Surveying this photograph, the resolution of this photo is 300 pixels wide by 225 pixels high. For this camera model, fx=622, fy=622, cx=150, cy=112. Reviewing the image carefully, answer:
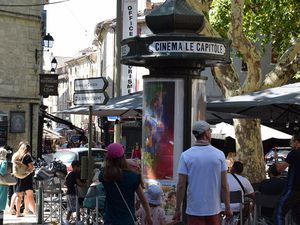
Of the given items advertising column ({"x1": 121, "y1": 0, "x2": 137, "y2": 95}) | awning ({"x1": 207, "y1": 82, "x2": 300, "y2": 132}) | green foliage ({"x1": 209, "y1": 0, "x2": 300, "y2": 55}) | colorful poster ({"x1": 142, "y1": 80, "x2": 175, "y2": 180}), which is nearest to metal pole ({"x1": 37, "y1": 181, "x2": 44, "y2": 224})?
awning ({"x1": 207, "y1": 82, "x2": 300, "y2": 132})

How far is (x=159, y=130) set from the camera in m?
8.09

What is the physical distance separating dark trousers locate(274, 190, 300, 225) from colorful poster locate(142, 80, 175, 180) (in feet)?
5.18

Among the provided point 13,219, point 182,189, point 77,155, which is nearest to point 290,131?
point 77,155

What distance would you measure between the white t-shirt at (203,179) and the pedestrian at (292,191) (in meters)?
2.14

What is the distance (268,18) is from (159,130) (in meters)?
13.1

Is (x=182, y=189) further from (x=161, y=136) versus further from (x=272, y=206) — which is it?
(x=272, y=206)

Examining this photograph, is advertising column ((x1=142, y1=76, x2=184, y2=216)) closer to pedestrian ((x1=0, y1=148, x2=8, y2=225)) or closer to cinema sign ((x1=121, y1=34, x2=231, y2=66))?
cinema sign ((x1=121, y1=34, x2=231, y2=66))

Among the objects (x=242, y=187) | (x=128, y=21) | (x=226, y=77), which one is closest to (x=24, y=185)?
(x=128, y=21)

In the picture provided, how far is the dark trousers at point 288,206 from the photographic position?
8266 millimetres

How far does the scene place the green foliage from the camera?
63.6 feet

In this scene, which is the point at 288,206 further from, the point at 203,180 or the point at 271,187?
the point at 203,180

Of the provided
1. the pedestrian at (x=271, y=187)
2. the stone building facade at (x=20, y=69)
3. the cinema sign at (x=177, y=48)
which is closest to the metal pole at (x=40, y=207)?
the pedestrian at (x=271, y=187)

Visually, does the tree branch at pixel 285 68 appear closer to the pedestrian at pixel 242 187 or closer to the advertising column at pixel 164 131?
the pedestrian at pixel 242 187

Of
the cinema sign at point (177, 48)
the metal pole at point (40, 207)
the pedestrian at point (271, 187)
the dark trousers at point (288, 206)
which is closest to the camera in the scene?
the cinema sign at point (177, 48)
